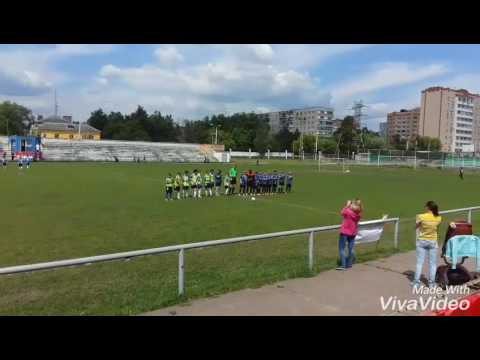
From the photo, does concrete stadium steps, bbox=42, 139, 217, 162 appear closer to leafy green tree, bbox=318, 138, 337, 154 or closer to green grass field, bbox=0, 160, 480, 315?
leafy green tree, bbox=318, 138, 337, 154

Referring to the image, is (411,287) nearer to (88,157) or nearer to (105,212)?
(105,212)

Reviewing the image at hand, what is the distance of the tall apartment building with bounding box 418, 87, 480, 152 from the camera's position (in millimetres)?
140625

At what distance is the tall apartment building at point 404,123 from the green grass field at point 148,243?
15551 cm

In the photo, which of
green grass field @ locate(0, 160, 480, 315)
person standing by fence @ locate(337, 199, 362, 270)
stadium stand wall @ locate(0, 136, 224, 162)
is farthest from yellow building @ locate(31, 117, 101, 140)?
person standing by fence @ locate(337, 199, 362, 270)

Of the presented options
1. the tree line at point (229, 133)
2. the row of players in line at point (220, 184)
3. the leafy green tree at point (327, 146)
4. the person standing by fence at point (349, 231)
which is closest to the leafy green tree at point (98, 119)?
the tree line at point (229, 133)

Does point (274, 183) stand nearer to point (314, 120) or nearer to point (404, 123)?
point (314, 120)

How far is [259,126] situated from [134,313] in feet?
465

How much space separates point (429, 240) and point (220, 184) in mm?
19452

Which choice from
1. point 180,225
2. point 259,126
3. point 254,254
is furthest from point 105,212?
point 259,126

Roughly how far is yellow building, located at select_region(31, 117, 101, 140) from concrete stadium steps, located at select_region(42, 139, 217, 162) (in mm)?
30435

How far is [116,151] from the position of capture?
83625mm

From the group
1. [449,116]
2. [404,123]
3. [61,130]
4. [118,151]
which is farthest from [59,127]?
[404,123]
